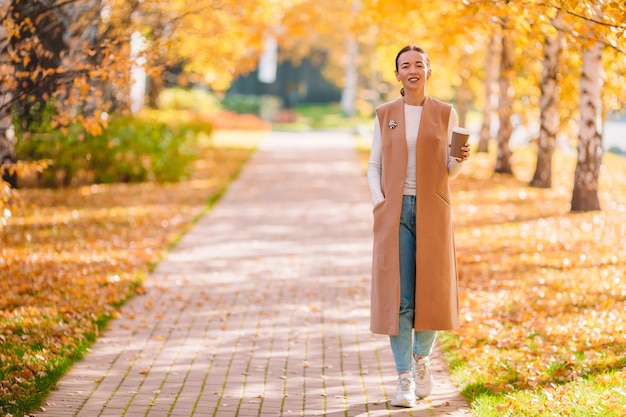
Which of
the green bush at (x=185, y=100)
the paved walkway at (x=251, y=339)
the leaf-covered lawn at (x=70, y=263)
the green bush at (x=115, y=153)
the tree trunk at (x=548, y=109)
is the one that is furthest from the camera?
the green bush at (x=185, y=100)

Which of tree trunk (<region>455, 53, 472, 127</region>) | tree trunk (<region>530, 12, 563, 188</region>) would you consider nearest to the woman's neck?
tree trunk (<region>530, 12, 563, 188</region>)

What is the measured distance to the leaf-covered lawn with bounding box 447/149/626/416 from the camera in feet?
18.6

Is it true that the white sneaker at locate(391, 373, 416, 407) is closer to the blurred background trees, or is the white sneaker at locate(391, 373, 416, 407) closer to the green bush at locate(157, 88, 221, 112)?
the blurred background trees

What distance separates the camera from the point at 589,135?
14602mm

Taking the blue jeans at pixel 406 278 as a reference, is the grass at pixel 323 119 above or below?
above

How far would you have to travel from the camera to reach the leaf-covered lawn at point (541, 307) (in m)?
5.66

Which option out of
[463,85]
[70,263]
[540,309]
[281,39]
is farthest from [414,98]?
[463,85]

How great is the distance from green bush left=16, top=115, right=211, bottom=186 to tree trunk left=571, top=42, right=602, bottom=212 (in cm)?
820

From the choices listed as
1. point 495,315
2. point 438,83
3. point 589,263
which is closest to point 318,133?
point 438,83

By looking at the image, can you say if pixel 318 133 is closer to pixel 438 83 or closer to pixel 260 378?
pixel 438 83

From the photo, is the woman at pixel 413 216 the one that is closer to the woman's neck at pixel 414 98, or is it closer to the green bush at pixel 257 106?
the woman's neck at pixel 414 98

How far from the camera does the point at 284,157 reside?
26.3 m

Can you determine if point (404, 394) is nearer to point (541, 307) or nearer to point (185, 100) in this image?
point (541, 307)

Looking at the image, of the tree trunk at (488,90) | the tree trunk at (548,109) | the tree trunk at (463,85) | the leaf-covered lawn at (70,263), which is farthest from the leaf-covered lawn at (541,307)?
the tree trunk at (463,85)
